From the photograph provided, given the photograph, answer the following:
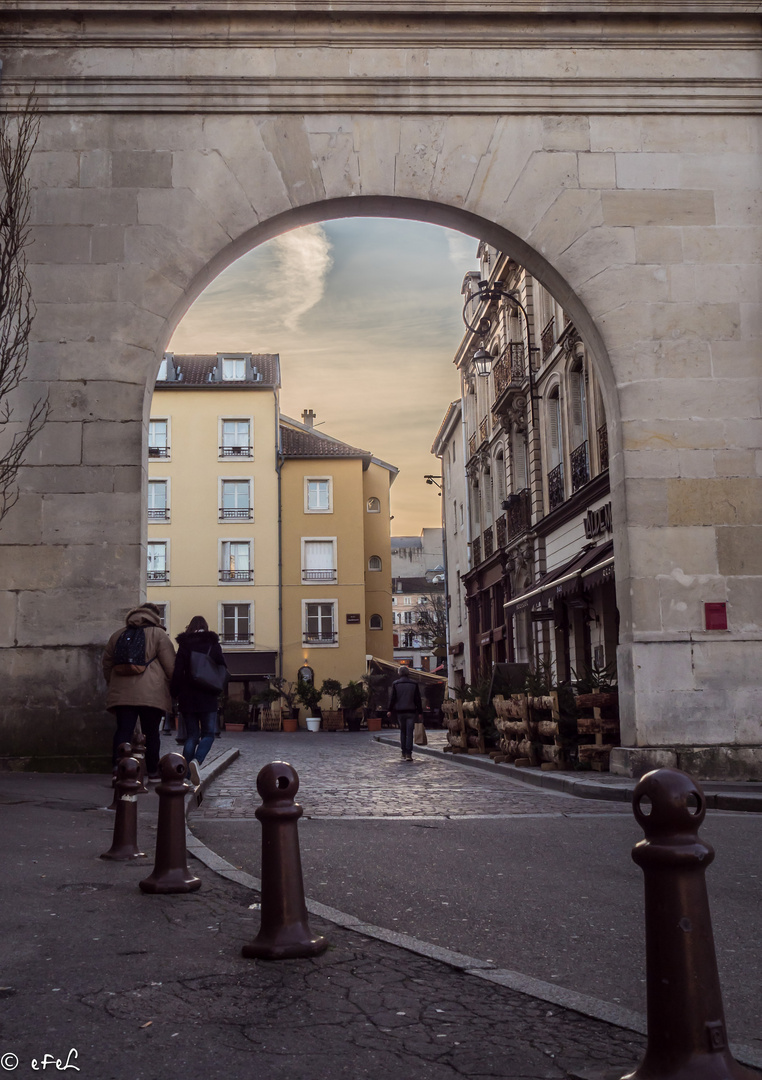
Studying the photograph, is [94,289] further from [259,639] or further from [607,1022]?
[259,639]

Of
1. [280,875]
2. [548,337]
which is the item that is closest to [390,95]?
[280,875]

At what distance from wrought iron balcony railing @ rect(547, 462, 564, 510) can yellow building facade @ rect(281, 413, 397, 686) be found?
77.8 feet

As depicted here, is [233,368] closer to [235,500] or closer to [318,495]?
[235,500]

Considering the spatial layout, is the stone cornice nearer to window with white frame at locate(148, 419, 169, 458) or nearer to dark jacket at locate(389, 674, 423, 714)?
dark jacket at locate(389, 674, 423, 714)

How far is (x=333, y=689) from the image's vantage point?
41469 millimetres

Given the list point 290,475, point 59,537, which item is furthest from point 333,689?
point 59,537

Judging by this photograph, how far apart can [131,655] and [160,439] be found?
40.4 metres

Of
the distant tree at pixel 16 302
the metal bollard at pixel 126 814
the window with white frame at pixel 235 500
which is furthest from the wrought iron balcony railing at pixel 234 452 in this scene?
the metal bollard at pixel 126 814

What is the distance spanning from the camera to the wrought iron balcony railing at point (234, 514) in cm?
4766

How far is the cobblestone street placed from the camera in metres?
9.27

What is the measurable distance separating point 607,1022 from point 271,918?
4.57 feet

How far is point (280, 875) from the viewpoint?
4039 millimetres

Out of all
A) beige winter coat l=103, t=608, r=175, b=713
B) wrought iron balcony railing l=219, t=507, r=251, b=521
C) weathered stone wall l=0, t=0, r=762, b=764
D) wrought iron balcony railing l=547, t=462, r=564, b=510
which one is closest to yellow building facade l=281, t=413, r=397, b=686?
wrought iron balcony railing l=219, t=507, r=251, b=521

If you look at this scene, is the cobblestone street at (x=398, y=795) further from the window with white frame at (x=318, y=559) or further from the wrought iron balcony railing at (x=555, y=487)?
the window with white frame at (x=318, y=559)
